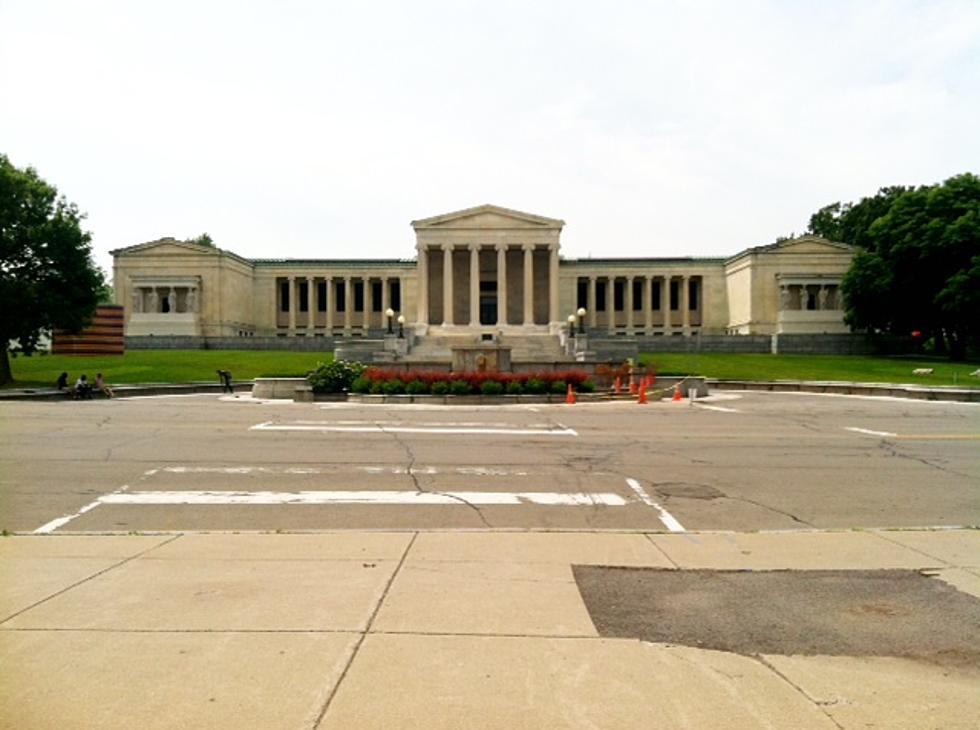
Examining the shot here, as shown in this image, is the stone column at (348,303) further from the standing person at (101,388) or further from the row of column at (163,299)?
the standing person at (101,388)

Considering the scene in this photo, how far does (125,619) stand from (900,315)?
67406 mm

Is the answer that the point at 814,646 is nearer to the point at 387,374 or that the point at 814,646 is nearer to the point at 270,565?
the point at 270,565

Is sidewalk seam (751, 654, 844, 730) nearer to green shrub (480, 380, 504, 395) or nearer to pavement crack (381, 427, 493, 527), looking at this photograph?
pavement crack (381, 427, 493, 527)

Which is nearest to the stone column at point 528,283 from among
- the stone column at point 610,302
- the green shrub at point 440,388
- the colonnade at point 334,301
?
the stone column at point 610,302

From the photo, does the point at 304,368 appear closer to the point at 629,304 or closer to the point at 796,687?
the point at 796,687

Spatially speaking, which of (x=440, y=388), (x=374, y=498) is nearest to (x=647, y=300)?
(x=440, y=388)

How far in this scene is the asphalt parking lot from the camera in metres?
8.80

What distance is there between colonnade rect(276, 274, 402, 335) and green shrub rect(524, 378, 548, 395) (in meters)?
60.6

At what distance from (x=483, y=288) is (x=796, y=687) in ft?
255

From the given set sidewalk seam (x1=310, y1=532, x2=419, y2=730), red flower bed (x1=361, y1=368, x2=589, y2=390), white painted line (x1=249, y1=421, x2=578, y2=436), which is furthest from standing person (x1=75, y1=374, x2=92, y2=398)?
sidewalk seam (x1=310, y1=532, x2=419, y2=730)

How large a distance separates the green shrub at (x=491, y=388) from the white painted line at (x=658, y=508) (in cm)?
1924

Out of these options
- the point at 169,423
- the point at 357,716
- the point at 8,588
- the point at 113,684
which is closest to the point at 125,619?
the point at 113,684

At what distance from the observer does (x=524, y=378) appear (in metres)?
32.0

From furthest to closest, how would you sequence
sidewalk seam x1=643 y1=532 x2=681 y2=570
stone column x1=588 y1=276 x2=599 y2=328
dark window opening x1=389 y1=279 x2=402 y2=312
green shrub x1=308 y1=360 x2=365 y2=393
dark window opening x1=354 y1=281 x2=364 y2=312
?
dark window opening x1=354 y1=281 x2=364 y2=312 → dark window opening x1=389 y1=279 x2=402 y2=312 → stone column x1=588 y1=276 x2=599 y2=328 → green shrub x1=308 y1=360 x2=365 y2=393 → sidewalk seam x1=643 y1=532 x2=681 y2=570
